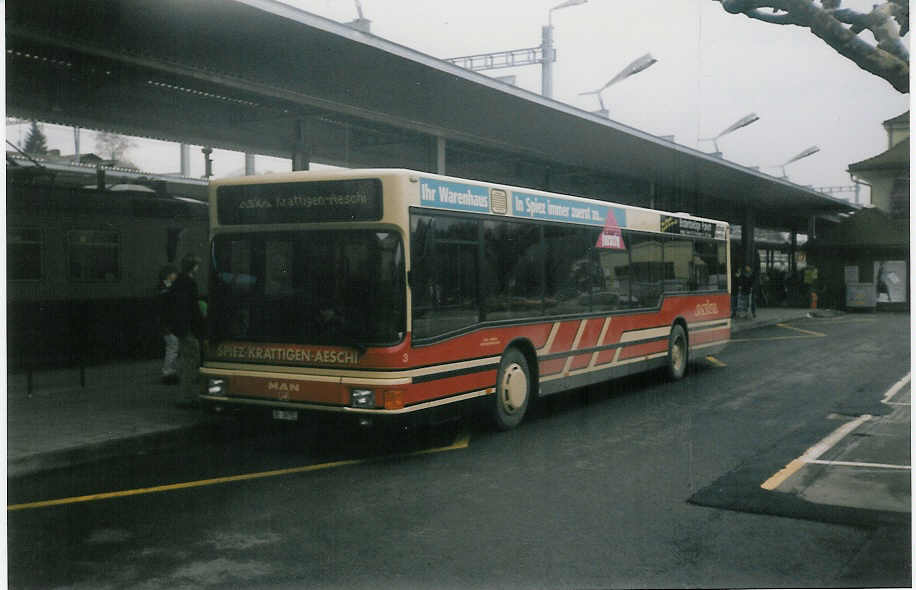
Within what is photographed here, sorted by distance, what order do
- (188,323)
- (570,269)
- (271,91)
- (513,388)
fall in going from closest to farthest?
(513,388) → (188,323) → (570,269) → (271,91)

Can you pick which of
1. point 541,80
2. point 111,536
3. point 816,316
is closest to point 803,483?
point 111,536

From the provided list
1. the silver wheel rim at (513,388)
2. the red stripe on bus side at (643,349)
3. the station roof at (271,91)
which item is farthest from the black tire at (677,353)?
the station roof at (271,91)

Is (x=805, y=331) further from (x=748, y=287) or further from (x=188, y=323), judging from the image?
(x=188, y=323)

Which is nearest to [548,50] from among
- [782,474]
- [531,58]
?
[531,58]

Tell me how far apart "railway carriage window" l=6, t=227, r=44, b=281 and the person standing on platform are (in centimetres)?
258

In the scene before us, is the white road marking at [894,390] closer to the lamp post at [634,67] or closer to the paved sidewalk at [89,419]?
the lamp post at [634,67]

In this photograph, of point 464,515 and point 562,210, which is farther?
point 562,210

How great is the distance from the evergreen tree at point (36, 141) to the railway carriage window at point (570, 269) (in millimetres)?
9825

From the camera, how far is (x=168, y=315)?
11.0 m

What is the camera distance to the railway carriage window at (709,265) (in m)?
14.6

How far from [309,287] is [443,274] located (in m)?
1.23

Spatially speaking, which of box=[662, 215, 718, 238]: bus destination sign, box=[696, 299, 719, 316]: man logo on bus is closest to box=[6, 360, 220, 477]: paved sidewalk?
box=[662, 215, 718, 238]: bus destination sign

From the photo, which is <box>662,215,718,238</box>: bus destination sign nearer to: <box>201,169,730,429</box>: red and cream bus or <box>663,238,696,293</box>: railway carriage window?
<box>663,238,696,293</box>: railway carriage window

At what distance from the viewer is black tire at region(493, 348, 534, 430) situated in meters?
9.16
